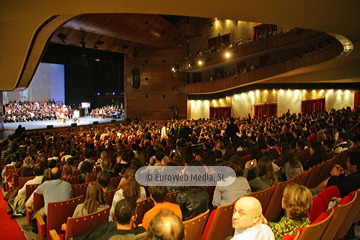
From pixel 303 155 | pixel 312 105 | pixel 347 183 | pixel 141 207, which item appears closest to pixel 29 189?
pixel 141 207

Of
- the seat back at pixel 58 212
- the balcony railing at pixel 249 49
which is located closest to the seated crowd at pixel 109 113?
the balcony railing at pixel 249 49

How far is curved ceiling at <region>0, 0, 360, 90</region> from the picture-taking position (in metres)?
4.77

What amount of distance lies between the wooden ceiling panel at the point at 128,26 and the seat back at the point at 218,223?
13.2 metres

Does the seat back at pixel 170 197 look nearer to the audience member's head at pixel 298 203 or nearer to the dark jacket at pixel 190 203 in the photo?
the dark jacket at pixel 190 203

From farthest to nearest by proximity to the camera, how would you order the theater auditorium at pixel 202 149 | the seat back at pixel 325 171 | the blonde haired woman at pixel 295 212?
1. the seat back at pixel 325 171
2. the theater auditorium at pixel 202 149
3. the blonde haired woman at pixel 295 212

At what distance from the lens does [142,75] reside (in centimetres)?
2369

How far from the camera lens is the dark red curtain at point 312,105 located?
19.3 meters

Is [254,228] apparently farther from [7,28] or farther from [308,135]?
[308,135]

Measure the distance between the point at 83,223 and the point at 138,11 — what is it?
408 centimetres

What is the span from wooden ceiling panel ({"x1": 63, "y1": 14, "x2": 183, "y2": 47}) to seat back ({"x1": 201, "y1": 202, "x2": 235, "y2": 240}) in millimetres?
13158

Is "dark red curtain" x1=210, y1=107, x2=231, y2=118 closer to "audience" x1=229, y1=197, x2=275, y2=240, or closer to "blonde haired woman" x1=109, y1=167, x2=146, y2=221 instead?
"blonde haired woman" x1=109, y1=167, x2=146, y2=221

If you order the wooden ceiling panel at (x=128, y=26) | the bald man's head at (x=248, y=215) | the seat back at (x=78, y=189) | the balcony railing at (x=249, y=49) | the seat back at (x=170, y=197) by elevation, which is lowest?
the seat back at (x=78, y=189)

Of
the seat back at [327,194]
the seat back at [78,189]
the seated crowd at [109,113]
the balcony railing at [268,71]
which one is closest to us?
the seat back at [327,194]

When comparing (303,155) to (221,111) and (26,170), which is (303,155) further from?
(221,111)
